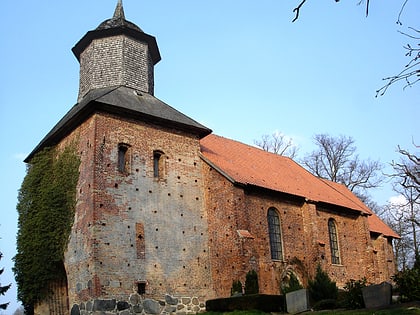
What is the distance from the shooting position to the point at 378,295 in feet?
43.1

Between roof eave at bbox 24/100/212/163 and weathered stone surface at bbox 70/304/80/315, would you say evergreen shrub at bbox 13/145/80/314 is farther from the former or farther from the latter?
weathered stone surface at bbox 70/304/80/315

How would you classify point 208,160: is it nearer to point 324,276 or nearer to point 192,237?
point 192,237

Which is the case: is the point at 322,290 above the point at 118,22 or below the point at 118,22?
below

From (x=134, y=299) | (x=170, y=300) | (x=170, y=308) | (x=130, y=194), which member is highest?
(x=130, y=194)

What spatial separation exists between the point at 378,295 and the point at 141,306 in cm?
833

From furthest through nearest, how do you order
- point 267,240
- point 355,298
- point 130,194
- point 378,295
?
point 267,240 → point 130,194 → point 355,298 → point 378,295

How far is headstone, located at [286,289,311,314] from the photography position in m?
15.8

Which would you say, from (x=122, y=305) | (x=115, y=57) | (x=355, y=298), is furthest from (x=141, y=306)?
(x=115, y=57)

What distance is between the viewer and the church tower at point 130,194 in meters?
17.3

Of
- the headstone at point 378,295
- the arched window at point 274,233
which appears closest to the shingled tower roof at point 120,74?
the arched window at point 274,233

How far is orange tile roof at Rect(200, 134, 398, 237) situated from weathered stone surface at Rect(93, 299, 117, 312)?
6.85 m

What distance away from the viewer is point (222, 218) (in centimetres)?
2012

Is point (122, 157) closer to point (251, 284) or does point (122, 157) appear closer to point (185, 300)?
point (185, 300)

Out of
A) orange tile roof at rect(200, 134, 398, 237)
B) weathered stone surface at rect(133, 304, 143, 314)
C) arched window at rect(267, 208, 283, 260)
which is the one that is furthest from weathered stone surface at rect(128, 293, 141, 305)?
arched window at rect(267, 208, 283, 260)
